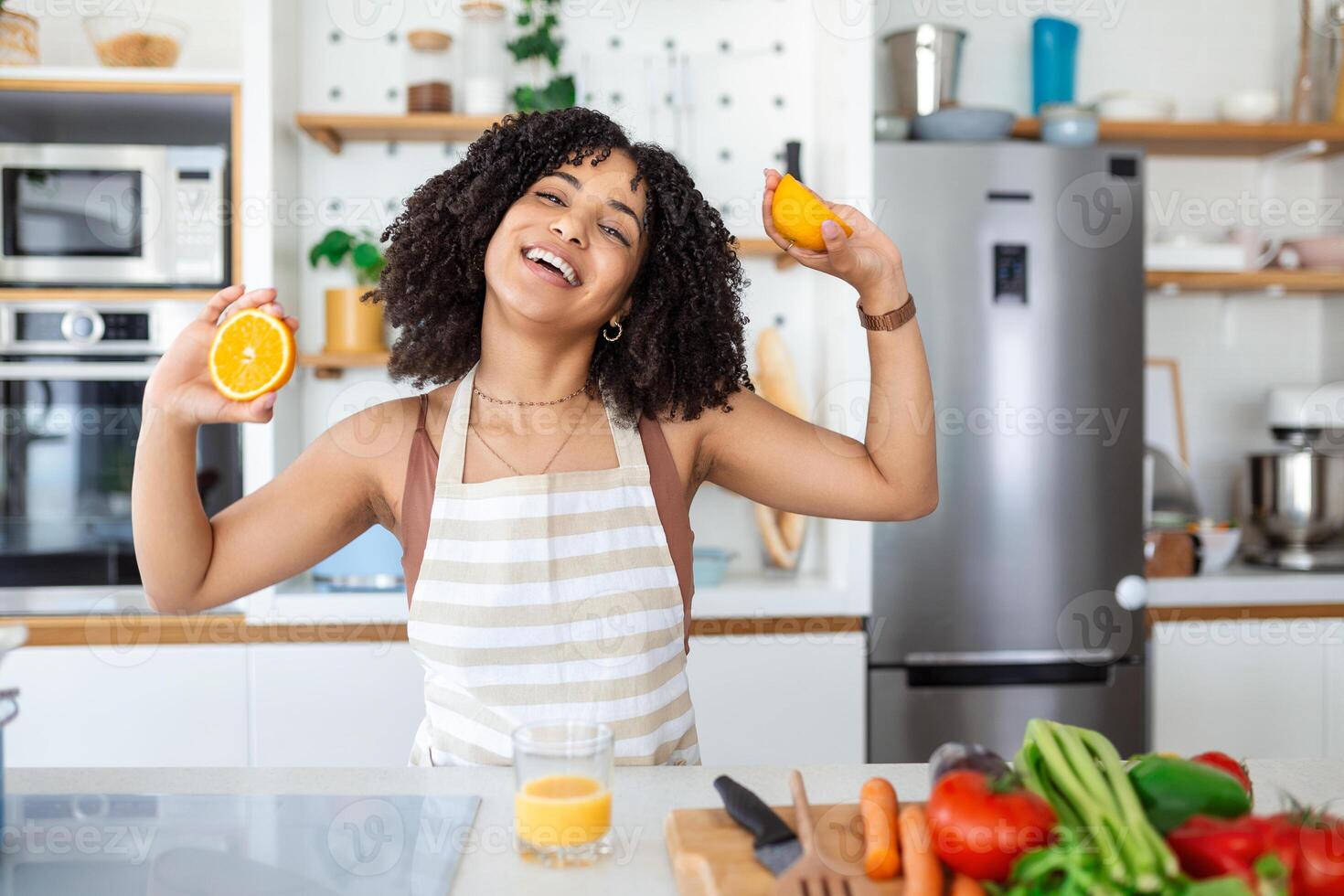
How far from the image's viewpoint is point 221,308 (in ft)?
3.66

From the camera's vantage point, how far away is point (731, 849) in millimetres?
856

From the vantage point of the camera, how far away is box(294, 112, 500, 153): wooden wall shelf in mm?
2504

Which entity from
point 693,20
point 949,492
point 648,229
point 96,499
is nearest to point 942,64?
point 693,20

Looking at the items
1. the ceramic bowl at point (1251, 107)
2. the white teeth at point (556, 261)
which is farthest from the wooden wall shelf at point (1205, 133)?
the white teeth at point (556, 261)

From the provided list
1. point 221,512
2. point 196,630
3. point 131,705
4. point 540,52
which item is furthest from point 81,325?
point 221,512

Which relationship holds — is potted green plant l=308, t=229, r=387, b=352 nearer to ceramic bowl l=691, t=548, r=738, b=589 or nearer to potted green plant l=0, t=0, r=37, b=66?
potted green plant l=0, t=0, r=37, b=66

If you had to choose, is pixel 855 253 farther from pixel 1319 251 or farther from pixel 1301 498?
pixel 1319 251

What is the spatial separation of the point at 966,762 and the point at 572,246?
741 millimetres

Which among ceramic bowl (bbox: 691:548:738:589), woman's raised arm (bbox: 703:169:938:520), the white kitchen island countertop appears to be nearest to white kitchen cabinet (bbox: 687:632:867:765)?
ceramic bowl (bbox: 691:548:738:589)

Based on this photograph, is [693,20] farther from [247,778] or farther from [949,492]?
[247,778]

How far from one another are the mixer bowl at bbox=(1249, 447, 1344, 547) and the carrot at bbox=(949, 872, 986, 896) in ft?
7.79

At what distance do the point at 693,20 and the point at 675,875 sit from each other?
2450 mm

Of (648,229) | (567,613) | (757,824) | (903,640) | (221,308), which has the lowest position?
(903,640)

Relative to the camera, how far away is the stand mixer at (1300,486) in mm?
2682
